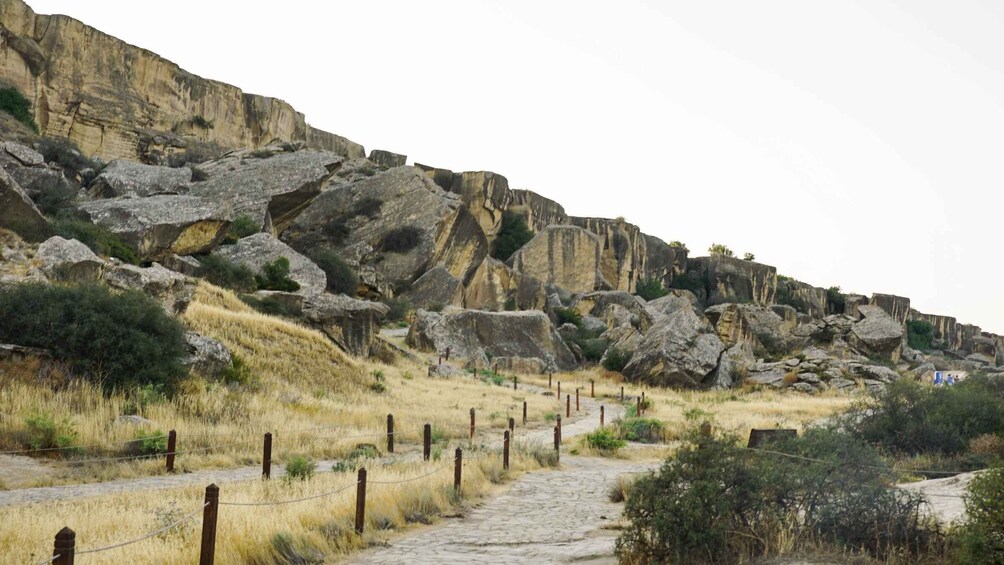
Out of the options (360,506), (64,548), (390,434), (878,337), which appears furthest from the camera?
(878,337)

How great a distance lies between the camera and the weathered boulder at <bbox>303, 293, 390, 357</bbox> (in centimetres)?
3309

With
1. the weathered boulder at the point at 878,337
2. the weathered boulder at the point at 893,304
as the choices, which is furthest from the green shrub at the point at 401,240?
the weathered boulder at the point at 893,304

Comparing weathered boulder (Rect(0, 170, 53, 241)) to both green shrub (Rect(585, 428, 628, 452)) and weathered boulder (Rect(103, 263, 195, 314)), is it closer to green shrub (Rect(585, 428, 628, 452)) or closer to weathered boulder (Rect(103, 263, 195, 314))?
weathered boulder (Rect(103, 263, 195, 314))

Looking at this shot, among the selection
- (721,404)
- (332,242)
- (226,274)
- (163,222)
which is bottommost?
(721,404)

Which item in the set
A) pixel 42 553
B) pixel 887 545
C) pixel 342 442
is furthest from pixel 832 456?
pixel 342 442

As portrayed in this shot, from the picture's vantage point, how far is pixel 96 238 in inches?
1281

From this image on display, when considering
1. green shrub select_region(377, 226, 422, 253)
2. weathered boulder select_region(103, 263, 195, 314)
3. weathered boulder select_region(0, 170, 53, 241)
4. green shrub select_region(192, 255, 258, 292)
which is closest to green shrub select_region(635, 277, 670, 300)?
green shrub select_region(377, 226, 422, 253)

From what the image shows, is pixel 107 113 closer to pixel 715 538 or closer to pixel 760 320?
pixel 760 320

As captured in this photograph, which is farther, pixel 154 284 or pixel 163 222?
pixel 163 222

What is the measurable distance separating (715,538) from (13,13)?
64475 millimetres

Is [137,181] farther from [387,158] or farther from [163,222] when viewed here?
[387,158]

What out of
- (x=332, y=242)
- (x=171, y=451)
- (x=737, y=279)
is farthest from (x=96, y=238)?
(x=737, y=279)

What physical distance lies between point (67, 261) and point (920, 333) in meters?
122

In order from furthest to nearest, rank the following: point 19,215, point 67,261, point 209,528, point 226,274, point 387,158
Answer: point 387,158 < point 226,274 < point 19,215 < point 67,261 < point 209,528
